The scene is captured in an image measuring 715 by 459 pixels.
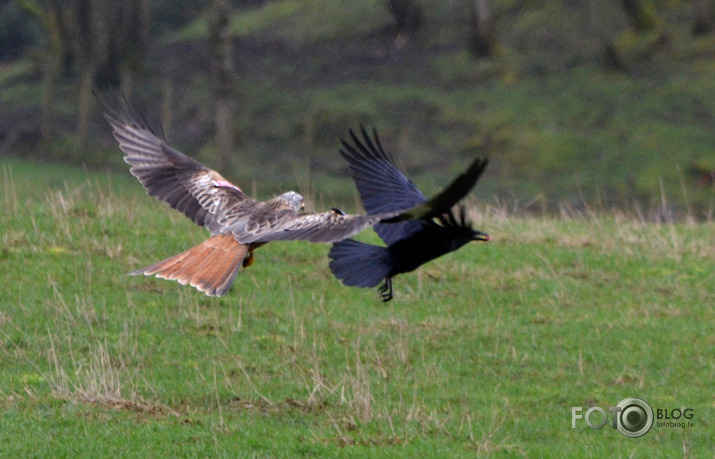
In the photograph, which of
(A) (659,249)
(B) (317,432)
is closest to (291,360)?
(B) (317,432)

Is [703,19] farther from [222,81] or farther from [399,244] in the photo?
[399,244]

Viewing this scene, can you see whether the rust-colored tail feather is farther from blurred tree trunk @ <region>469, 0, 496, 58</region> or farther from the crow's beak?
blurred tree trunk @ <region>469, 0, 496, 58</region>

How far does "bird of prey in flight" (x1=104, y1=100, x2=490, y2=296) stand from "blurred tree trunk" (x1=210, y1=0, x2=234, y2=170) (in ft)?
55.4

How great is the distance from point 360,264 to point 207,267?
941mm

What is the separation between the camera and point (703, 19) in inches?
1275

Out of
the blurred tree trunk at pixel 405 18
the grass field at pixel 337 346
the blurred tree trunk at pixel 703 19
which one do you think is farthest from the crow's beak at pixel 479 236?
the blurred tree trunk at pixel 405 18

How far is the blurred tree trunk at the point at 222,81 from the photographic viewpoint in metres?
25.1

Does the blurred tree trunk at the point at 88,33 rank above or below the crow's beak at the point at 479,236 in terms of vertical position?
above

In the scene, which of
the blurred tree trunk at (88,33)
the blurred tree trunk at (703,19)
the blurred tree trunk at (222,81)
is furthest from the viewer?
the blurred tree trunk at (703,19)

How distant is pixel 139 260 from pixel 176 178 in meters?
3.77

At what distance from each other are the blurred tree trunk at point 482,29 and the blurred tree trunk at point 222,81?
9.53m

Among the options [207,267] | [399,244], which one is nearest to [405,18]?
[399,244]
